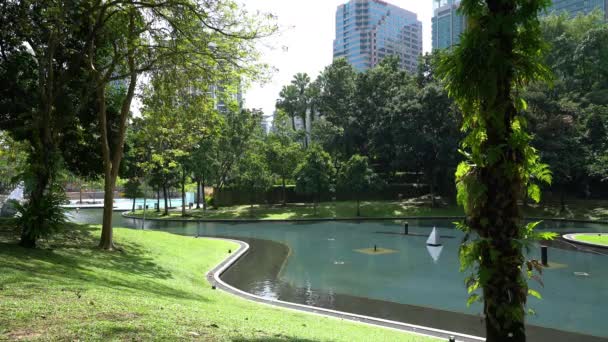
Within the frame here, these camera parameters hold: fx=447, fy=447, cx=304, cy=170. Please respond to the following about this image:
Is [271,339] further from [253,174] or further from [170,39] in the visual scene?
[253,174]

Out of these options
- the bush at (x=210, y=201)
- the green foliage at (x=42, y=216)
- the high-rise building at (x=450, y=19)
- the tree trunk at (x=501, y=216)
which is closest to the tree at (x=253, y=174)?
the bush at (x=210, y=201)

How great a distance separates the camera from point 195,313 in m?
7.25

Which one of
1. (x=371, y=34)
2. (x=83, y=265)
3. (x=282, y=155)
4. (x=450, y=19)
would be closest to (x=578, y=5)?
(x=371, y=34)

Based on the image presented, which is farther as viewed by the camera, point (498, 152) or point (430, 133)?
point (430, 133)

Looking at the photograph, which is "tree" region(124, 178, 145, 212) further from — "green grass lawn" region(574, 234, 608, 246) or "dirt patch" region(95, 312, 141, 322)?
"dirt patch" region(95, 312, 141, 322)

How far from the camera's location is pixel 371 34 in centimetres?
12438

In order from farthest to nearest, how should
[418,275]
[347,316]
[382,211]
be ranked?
[382,211], [418,275], [347,316]

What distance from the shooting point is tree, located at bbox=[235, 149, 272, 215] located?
4416 cm

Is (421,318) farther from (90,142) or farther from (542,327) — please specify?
(90,142)

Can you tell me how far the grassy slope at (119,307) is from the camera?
5.34 m

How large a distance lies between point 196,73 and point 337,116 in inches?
1750

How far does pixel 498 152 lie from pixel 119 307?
5642 mm

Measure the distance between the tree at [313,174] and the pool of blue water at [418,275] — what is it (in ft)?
45.7

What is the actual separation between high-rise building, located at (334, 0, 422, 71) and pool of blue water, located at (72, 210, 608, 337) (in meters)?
103
